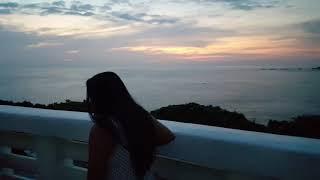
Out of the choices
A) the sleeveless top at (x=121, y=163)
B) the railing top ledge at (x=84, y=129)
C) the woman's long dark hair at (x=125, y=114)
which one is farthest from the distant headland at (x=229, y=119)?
the sleeveless top at (x=121, y=163)

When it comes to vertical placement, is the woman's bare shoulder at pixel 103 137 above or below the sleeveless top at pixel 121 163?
above

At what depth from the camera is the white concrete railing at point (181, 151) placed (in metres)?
2.03

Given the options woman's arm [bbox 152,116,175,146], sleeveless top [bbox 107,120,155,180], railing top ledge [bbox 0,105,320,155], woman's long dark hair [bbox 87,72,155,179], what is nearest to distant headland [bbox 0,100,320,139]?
railing top ledge [bbox 0,105,320,155]

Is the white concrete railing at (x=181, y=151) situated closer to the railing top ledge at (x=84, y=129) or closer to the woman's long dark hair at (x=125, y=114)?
the railing top ledge at (x=84, y=129)

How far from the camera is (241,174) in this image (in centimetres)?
223

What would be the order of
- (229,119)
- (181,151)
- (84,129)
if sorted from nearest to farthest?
(181,151), (84,129), (229,119)

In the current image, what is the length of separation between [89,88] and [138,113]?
31cm

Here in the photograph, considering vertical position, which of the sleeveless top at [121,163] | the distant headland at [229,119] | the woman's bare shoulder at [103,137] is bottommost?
the distant headland at [229,119]

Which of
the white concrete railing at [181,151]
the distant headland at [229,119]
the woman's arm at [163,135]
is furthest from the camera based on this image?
the distant headland at [229,119]

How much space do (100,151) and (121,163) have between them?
0.14 metres

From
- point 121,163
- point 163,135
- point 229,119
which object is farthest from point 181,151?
point 229,119

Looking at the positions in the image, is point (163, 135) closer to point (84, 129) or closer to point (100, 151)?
point (100, 151)

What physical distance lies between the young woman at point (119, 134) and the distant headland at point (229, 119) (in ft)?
3.17

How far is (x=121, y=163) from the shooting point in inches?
99.0
